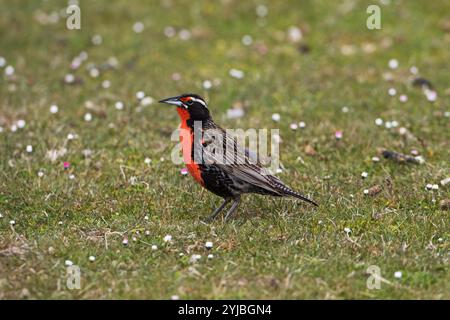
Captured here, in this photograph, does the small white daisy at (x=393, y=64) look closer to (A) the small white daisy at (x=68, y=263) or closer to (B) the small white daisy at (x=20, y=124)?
(B) the small white daisy at (x=20, y=124)

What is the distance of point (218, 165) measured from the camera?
8.33 m

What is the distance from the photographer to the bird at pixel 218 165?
27.3ft

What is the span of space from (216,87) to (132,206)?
4571 millimetres

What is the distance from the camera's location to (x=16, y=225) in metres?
8.20

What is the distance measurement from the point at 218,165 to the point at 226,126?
3.14 metres

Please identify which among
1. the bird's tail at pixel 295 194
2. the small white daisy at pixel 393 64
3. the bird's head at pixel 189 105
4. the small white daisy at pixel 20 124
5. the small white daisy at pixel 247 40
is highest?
the small white daisy at pixel 247 40

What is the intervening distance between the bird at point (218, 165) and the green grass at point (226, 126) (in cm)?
33

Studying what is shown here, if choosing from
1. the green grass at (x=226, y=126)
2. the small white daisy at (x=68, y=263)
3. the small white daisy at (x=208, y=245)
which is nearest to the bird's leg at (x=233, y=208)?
the green grass at (x=226, y=126)

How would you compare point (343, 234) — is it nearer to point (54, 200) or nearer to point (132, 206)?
point (132, 206)

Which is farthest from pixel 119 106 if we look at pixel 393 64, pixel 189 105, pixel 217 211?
pixel 393 64

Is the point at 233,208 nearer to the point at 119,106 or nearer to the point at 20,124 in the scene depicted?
the point at 119,106

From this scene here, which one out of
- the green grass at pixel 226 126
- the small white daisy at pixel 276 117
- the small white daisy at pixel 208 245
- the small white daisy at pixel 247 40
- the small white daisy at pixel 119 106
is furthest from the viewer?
the small white daisy at pixel 247 40

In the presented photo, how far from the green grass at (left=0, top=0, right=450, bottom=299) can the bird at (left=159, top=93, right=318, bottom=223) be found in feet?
1.08
